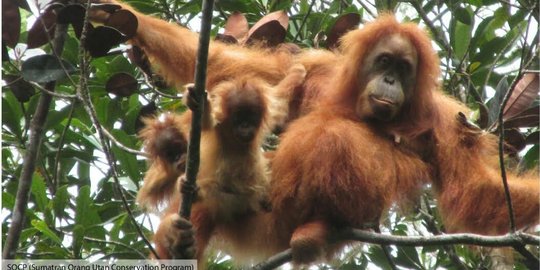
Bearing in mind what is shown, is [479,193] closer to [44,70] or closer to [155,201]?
[155,201]

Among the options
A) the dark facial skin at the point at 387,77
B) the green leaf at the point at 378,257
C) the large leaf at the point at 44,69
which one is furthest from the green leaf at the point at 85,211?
the green leaf at the point at 378,257

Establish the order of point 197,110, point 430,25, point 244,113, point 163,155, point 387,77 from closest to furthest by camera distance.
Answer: point 197,110 < point 244,113 < point 387,77 < point 163,155 < point 430,25

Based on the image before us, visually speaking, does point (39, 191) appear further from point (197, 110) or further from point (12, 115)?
point (197, 110)

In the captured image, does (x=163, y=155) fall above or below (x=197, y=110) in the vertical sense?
below

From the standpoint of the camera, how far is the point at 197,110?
429 cm

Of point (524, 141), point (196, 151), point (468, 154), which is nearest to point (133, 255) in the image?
point (196, 151)

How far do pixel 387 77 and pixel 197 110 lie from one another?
5.19ft

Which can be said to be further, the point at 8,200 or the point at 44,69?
the point at 8,200

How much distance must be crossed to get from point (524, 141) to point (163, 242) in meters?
2.46

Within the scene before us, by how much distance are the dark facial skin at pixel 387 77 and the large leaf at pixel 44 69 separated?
184cm

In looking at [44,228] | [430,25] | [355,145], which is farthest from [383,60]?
[44,228]

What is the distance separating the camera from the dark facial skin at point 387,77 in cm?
527

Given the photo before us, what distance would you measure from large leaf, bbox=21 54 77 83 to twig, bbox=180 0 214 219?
971 mm

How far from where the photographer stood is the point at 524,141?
556 centimetres
